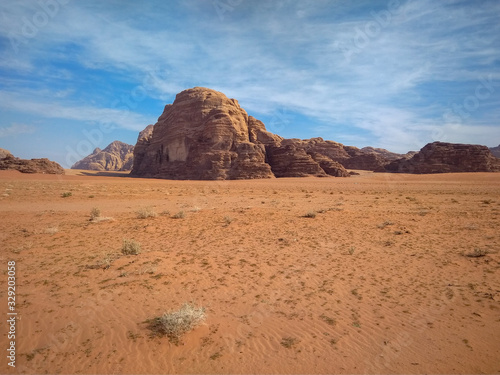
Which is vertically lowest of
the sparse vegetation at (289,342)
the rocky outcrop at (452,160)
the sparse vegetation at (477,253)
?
the sparse vegetation at (289,342)

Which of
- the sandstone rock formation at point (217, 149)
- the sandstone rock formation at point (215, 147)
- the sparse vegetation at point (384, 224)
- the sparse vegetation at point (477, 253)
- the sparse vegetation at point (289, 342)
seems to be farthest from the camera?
the sandstone rock formation at point (217, 149)

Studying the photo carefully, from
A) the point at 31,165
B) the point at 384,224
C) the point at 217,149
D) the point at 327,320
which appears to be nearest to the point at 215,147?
the point at 217,149

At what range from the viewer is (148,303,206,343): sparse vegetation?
462 cm

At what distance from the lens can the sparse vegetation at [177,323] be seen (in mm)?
4625

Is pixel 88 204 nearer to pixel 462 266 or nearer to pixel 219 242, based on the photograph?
pixel 219 242

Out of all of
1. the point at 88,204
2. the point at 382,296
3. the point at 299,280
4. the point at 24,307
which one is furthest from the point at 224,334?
the point at 88,204

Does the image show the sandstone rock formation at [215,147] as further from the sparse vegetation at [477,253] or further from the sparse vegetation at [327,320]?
the sparse vegetation at [327,320]

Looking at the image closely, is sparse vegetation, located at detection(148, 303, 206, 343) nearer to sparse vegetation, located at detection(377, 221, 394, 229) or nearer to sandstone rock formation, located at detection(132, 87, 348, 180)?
sparse vegetation, located at detection(377, 221, 394, 229)

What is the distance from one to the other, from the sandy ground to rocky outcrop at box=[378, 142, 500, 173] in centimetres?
7384

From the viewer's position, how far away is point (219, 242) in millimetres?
10320

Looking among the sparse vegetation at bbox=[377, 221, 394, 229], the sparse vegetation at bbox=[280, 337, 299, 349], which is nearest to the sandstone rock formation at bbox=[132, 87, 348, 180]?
the sparse vegetation at bbox=[377, 221, 394, 229]

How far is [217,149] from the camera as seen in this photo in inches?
2463

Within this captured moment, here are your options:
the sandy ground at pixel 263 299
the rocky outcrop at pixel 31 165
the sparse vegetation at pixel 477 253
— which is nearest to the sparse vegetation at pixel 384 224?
the sandy ground at pixel 263 299

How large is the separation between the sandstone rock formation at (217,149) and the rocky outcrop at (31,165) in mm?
23337
